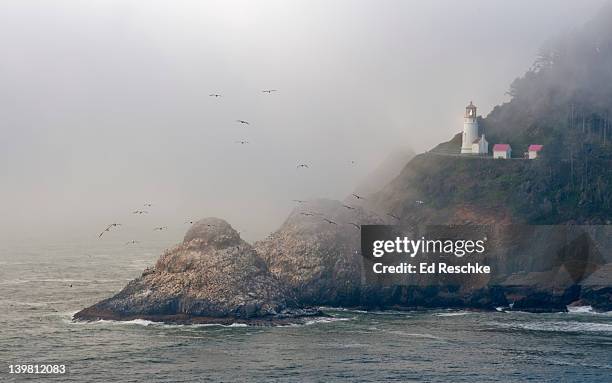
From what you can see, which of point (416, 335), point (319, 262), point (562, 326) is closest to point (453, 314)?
point (562, 326)

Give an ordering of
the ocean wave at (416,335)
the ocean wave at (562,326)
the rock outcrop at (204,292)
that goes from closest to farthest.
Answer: the ocean wave at (416,335) < the ocean wave at (562,326) < the rock outcrop at (204,292)

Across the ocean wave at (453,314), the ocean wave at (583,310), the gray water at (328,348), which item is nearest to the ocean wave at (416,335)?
the gray water at (328,348)

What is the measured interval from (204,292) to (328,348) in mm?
28659

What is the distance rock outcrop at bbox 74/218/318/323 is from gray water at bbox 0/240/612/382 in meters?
3.94

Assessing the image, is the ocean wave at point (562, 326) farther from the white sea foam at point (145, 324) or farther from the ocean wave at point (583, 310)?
the white sea foam at point (145, 324)

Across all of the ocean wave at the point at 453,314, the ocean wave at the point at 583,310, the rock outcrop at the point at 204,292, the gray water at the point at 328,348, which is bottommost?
the gray water at the point at 328,348

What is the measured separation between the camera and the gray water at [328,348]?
448 feet

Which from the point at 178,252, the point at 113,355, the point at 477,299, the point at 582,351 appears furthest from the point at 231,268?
the point at 582,351

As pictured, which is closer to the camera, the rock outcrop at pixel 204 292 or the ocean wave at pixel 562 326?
the ocean wave at pixel 562 326

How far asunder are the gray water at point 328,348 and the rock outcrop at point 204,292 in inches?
155

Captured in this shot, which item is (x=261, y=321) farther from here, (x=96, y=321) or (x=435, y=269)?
(x=435, y=269)

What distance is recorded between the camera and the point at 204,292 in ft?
563

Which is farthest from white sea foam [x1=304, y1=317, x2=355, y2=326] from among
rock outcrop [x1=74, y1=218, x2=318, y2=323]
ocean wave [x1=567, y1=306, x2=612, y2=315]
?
ocean wave [x1=567, y1=306, x2=612, y2=315]

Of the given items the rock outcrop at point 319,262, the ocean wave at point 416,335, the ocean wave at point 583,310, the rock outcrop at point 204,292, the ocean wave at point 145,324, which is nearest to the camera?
the ocean wave at point 416,335
